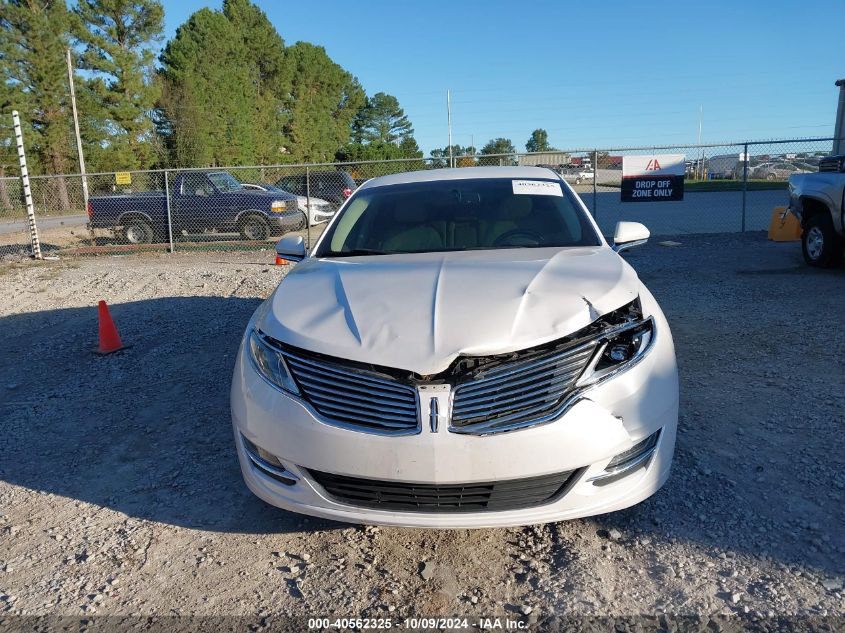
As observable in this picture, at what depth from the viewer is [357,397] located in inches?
99.6

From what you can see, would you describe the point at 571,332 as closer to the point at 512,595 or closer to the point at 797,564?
the point at 512,595

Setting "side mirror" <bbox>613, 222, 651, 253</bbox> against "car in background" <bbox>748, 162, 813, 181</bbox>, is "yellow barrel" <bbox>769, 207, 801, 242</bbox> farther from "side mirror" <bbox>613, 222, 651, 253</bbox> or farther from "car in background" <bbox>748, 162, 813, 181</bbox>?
"side mirror" <bbox>613, 222, 651, 253</bbox>

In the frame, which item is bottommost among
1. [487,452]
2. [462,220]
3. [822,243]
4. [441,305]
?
[822,243]

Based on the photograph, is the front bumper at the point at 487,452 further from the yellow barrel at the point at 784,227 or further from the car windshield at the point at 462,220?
the yellow barrel at the point at 784,227

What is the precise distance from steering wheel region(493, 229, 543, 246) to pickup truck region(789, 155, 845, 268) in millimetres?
6634

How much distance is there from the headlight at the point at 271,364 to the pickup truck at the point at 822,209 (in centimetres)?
842

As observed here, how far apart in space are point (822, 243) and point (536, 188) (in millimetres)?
6868

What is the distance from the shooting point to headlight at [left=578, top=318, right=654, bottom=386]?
2551 mm

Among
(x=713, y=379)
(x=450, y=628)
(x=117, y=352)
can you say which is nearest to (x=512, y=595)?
(x=450, y=628)

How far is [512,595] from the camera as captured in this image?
2.54 meters

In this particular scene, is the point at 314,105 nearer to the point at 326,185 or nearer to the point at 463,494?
the point at 326,185

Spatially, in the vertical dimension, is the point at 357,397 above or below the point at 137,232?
above

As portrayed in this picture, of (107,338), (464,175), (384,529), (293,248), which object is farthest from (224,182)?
(384,529)

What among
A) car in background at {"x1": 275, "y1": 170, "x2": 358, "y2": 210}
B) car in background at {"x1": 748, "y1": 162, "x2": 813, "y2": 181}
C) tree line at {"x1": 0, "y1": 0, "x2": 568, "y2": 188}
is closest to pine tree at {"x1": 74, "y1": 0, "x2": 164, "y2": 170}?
tree line at {"x1": 0, "y1": 0, "x2": 568, "y2": 188}
